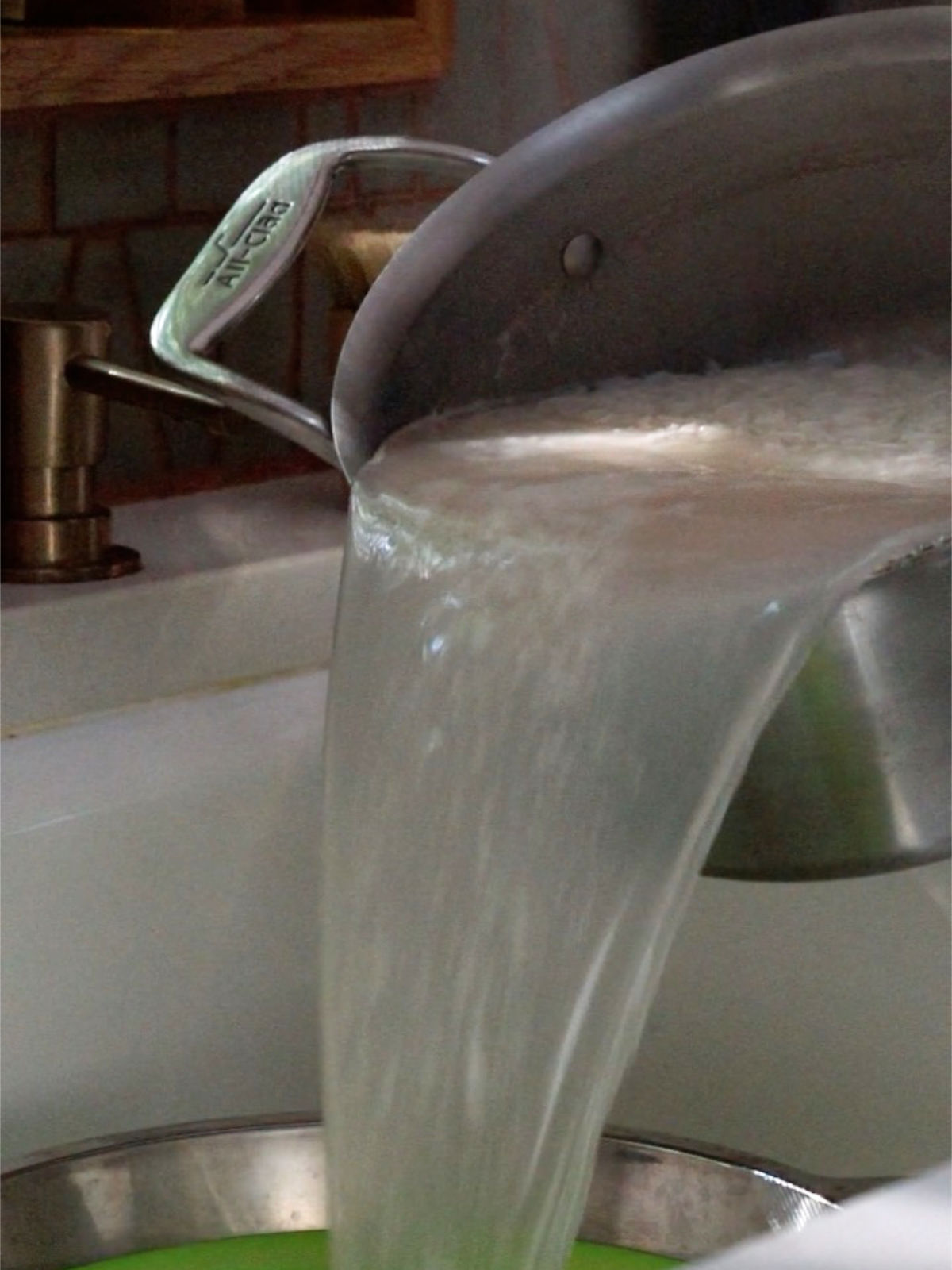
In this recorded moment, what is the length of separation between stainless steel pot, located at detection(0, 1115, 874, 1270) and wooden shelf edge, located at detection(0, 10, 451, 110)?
13.4 inches

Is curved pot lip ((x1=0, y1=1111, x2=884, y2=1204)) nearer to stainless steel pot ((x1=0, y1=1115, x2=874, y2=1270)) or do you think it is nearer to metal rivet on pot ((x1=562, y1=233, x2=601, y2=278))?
stainless steel pot ((x1=0, y1=1115, x2=874, y2=1270))

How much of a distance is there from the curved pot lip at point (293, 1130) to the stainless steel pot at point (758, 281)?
0.12 m

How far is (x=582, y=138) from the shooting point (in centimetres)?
48

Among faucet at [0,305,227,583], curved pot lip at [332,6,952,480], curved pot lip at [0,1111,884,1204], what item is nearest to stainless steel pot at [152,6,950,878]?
curved pot lip at [332,6,952,480]

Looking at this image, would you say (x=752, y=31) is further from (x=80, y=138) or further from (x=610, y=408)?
(x=610, y=408)

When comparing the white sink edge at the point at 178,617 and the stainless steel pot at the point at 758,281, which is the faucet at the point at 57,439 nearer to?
the white sink edge at the point at 178,617

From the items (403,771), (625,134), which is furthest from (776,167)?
(403,771)

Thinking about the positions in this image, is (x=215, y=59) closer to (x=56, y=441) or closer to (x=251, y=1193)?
(x=56, y=441)

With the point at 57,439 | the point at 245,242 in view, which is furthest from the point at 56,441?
the point at 245,242

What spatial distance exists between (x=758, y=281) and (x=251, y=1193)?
0.99 ft

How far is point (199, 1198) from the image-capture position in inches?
24.8

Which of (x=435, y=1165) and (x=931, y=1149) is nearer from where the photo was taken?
(x=435, y=1165)

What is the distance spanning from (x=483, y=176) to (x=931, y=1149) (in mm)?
394

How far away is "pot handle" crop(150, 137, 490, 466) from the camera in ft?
1.89
